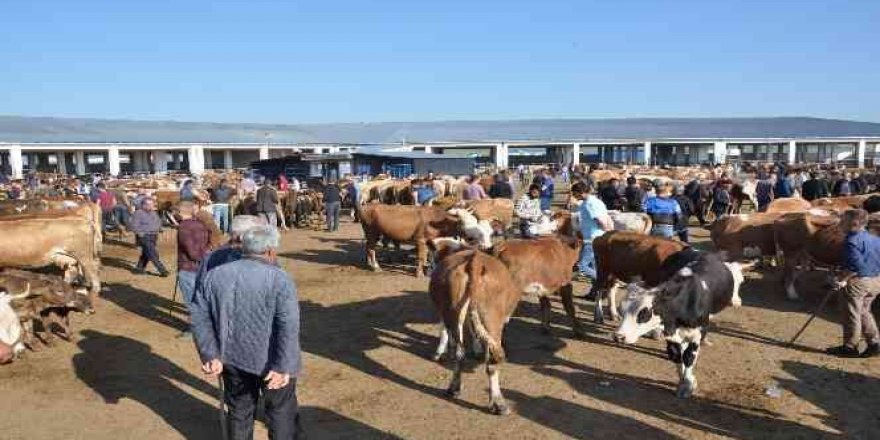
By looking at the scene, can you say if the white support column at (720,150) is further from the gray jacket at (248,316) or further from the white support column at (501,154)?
the gray jacket at (248,316)

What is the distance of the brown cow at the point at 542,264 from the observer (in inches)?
293

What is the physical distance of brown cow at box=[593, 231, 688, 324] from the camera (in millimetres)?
8016

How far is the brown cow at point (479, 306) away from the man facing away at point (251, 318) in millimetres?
2208

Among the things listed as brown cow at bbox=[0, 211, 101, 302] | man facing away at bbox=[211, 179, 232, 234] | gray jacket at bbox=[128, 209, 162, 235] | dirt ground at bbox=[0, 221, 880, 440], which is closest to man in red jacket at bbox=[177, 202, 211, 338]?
dirt ground at bbox=[0, 221, 880, 440]

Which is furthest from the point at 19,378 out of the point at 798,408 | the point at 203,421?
the point at 798,408

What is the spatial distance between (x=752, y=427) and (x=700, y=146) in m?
87.4

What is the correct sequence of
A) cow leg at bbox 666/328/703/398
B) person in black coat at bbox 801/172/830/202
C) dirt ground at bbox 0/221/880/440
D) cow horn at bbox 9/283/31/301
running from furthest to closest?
person in black coat at bbox 801/172/830/202 < cow horn at bbox 9/283/31/301 < cow leg at bbox 666/328/703/398 < dirt ground at bbox 0/221/880/440

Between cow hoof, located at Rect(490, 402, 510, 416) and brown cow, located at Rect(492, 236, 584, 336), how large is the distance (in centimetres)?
147

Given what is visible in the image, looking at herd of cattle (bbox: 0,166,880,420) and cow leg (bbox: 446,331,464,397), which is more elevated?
herd of cattle (bbox: 0,166,880,420)

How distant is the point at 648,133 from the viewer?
299 ft

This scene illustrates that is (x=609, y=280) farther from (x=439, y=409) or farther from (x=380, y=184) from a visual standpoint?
(x=380, y=184)

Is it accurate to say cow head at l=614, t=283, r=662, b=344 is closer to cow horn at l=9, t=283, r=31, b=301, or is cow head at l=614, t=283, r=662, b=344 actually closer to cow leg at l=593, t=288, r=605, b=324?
cow leg at l=593, t=288, r=605, b=324

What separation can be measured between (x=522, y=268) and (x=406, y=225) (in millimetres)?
6241

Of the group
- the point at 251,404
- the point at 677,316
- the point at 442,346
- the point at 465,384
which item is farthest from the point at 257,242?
the point at 677,316
